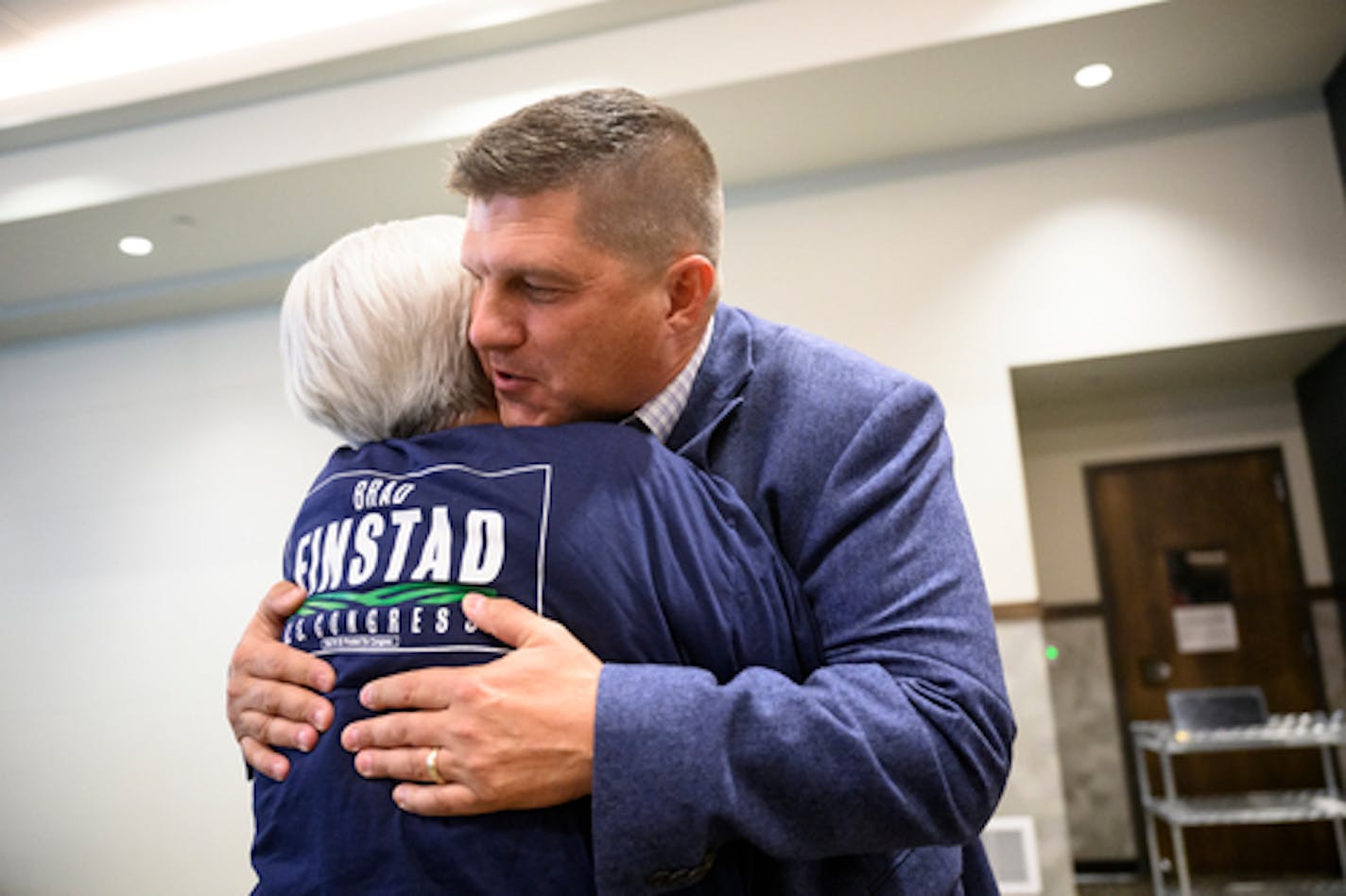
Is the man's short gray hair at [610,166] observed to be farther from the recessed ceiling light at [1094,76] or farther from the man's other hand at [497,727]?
the recessed ceiling light at [1094,76]

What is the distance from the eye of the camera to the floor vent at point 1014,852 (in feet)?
11.4

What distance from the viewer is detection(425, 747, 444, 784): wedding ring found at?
81cm

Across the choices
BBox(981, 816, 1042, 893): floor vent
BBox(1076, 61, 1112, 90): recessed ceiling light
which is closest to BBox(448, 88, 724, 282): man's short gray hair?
BBox(1076, 61, 1112, 90): recessed ceiling light

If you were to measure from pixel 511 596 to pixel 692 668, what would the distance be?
0.17 meters

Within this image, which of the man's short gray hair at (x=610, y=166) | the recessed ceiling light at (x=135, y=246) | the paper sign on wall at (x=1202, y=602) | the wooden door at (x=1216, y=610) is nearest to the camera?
the man's short gray hair at (x=610, y=166)

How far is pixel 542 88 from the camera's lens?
3596mm

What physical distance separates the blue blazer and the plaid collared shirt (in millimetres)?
31

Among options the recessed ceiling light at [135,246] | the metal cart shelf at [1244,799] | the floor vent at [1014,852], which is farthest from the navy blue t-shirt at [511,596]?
the recessed ceiling light at [135,246]

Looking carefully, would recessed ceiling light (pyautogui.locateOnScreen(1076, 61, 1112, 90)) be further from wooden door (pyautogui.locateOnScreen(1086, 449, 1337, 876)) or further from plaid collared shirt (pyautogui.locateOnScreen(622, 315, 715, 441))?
plaid collared shirt (pyautogui.locateOnScreen(622, 315, 715, 441))

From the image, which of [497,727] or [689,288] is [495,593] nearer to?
[497,727]

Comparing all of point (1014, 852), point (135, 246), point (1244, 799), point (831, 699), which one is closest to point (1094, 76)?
point (1014, 852)

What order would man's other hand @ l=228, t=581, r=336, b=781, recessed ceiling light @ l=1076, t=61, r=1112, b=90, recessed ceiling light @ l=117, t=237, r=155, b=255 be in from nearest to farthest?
man's other hand @ l=228, t=581, r=336, b=781 < recessed ceiling light @ l=1076, t=61, r=1112, b=90 < recessed ceiling light @ l=117, t=237, r=155, b=255

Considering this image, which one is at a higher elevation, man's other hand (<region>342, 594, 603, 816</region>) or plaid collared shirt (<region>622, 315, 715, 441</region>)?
plaid collared shirt (<region>622, 315, 715, 441</region>)

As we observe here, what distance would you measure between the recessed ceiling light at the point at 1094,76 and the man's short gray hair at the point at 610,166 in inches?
114
